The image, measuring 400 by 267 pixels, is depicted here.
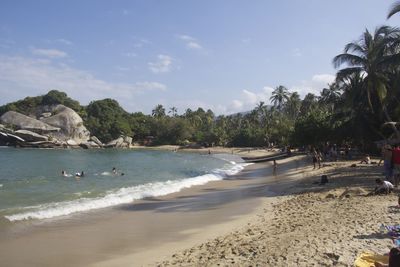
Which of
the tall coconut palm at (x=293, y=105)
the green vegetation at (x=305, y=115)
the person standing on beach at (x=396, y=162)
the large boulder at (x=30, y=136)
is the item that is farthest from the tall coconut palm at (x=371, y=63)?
the large boulder at (x=30, y=136)

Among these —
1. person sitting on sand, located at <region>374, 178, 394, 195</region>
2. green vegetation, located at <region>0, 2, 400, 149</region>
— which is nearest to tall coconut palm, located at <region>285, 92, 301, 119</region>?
green vegetation, located at <region>0, 2, 400, 149</region>

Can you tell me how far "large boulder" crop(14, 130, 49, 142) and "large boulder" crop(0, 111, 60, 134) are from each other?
2.34 meters

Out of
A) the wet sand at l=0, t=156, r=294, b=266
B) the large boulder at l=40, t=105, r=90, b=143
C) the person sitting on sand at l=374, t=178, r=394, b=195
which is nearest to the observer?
the wet sand at l=0, t=156, r=294, b=266

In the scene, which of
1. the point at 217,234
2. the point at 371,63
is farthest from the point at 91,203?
the point at 371,63

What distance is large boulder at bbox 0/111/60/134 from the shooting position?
103m

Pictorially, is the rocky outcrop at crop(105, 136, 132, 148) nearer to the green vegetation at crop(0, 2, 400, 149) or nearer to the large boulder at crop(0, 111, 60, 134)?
the green vegetation at crop(0, 2, 400, 149)

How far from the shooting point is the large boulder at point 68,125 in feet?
353

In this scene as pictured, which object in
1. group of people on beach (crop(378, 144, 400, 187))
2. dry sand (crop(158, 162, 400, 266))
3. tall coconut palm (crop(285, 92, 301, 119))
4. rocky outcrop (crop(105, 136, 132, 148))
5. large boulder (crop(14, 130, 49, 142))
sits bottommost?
dry sand (crop(158, 162, 400, 266))

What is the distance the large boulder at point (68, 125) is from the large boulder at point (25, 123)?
5.46 feet

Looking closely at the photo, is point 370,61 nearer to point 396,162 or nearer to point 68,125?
Result: point 396,162

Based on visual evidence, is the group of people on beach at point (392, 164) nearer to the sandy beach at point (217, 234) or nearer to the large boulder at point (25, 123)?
the sandy beach at point (217, 234)

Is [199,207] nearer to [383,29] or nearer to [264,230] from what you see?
[264,230]

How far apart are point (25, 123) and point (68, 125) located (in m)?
10.6

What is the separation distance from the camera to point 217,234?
12594 mm
